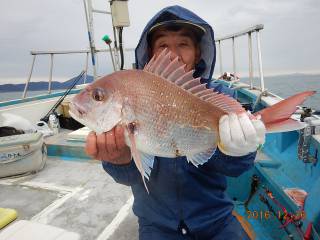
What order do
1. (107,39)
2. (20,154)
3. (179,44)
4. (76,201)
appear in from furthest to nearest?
(107,39)
(20,154)
(76,201)
(179,44)

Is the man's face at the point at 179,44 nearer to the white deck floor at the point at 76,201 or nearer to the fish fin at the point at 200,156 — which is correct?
the fish fin at the point at 200,156

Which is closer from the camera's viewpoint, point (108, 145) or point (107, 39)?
point (108, 145)

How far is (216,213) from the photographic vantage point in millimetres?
2268

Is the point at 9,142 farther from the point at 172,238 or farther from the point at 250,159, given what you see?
the point at 250,159

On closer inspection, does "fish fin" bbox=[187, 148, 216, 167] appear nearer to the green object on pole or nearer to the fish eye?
the fish eye

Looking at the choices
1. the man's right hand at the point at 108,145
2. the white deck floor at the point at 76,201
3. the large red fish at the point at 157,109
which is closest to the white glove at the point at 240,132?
the large red fish at the point at 157,109

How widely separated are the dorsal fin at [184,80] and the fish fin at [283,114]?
19 centimetres

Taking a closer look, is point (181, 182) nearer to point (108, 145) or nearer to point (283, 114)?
point (108, 145)

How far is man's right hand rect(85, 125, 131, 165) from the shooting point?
163cm

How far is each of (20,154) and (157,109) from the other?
11.8ft

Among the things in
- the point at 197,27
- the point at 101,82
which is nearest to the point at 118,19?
the point at 197,27

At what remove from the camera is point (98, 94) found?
63.4 inches

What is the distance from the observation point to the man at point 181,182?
2168mm

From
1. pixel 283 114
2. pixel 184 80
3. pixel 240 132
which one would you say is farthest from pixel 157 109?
pixel 283 114
